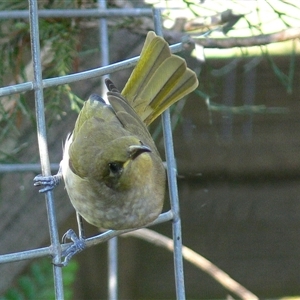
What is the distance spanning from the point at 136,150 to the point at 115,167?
0.26ft

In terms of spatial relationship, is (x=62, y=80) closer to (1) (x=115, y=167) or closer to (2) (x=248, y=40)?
Answer: (1) (x=115, y=167)

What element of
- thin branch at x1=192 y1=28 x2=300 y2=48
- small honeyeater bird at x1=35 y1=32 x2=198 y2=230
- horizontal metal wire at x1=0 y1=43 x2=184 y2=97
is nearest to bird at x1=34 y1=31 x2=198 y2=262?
small honeyeater bird at x1=35 y1=32 x2=198 y2=230

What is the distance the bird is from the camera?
49.2 inches

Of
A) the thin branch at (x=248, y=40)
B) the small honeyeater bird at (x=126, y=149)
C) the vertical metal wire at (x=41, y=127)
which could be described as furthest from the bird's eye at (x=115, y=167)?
the thin branch at (x=248, y=40)

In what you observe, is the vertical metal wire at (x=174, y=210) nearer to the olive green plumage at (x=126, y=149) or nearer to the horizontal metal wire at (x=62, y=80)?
the olive green plumage at (x=126, y=149)

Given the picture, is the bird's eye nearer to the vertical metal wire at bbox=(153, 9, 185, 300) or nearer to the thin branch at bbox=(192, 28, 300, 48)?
the vertical metal wire at bbox=(153, 9, 185, 300)

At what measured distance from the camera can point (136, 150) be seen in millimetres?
1192

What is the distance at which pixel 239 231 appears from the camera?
2232 mm

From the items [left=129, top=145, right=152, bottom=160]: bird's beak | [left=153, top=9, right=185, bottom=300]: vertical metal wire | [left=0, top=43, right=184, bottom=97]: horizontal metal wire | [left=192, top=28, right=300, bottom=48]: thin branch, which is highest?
[left=0, top=43, right=184, bottom=97]: horizontal metal wire

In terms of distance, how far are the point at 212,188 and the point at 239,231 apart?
21cm

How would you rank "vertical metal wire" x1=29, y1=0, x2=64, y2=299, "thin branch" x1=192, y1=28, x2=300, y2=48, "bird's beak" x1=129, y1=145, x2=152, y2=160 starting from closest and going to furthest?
"vertical metal wire" x1=29, y1=0, x2=64, y2=299, "bird's beak" x1=129, y1=145, x2=152, y2=160, "thin branch" x1=192, y1=28, x2=300, y2=48

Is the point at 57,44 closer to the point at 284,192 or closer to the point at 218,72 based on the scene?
the point at 218,72

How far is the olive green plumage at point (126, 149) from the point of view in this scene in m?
1.25

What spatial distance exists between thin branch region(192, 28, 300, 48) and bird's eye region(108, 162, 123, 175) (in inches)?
18.0
